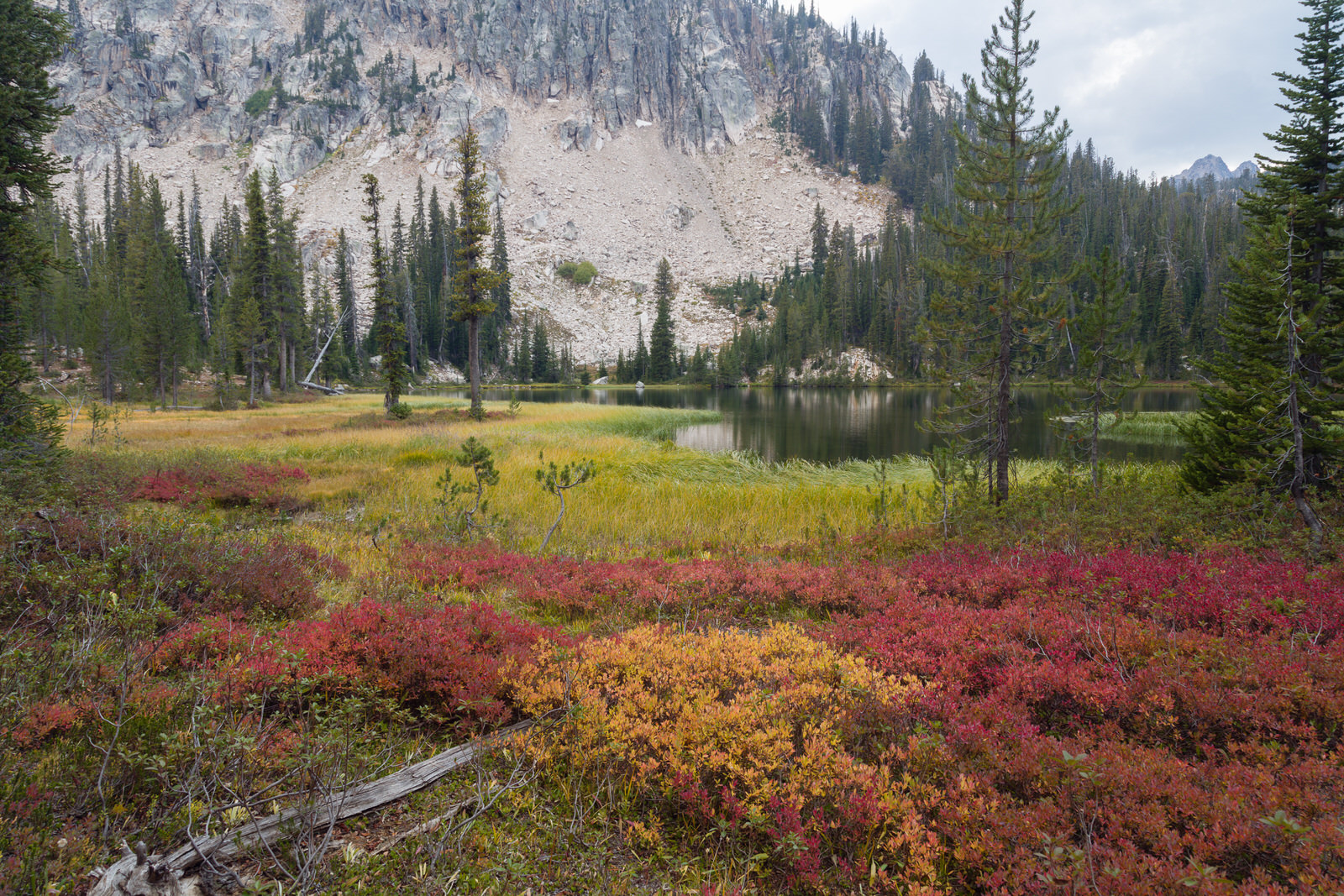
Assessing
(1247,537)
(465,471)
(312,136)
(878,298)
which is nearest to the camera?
(1247,537)

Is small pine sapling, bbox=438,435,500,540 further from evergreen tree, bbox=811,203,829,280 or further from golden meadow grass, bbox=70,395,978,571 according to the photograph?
evergreen tree, bbox=811,203,829,280

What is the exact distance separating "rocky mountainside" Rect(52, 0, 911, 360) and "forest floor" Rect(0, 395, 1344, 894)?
338 ft

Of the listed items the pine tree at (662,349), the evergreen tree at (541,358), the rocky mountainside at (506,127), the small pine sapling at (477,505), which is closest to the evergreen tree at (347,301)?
the rocky mountainside at (506,127)

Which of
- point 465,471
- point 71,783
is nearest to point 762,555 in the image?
point 71,783

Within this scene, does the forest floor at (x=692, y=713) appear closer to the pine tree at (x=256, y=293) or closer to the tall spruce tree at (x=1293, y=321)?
the tall spruce tree at (x=1293, y=321)

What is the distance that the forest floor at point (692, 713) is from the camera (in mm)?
2465

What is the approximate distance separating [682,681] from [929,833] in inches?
65.4

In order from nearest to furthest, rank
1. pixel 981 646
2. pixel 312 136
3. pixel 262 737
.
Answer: pixel 262 737 → pixel 981 646 → pixel 312 136

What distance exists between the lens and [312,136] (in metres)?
127

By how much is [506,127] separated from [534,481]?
492 ft

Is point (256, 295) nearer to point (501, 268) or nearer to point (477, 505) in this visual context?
point (477, 505)

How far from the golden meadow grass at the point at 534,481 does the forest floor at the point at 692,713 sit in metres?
2.95

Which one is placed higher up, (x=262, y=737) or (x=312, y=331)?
(x=312, y=331)

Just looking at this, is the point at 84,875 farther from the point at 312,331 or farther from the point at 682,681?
the point at 312,331
